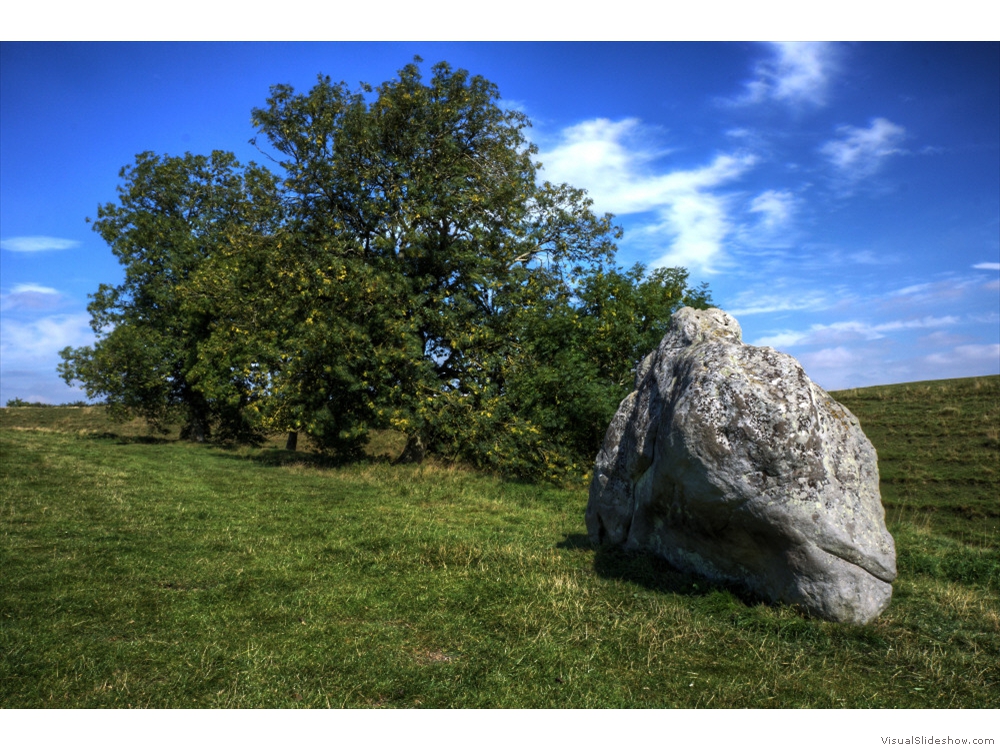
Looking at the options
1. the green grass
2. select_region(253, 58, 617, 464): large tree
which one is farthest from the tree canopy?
the green grass

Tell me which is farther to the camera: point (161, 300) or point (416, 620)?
point (161, 300)

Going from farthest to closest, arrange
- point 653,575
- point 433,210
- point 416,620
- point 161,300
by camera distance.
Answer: point 161,300 → point 433,210 → point 653,575 → point 416,620

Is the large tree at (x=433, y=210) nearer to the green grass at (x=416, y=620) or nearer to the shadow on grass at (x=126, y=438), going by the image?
the green grass at (x=416, y=620)

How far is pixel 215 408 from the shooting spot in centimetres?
4075

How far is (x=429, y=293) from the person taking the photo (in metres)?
25.2

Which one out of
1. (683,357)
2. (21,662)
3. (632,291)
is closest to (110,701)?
(21,662)

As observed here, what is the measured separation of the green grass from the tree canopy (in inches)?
319

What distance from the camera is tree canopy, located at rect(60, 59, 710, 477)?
2311 cm

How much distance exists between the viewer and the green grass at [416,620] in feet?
20.9

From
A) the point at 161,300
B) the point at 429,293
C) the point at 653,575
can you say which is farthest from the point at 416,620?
the point at 161,300

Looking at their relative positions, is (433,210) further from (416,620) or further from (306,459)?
(416,620)

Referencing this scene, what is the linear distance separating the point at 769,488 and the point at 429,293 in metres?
18.5

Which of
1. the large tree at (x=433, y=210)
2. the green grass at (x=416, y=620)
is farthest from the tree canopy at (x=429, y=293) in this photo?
the green grass at (x=416, y=620)

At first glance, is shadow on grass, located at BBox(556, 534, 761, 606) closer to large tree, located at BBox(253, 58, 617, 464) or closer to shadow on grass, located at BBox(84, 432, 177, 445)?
large tree, located at BBox(253, 58, 617, 464)
